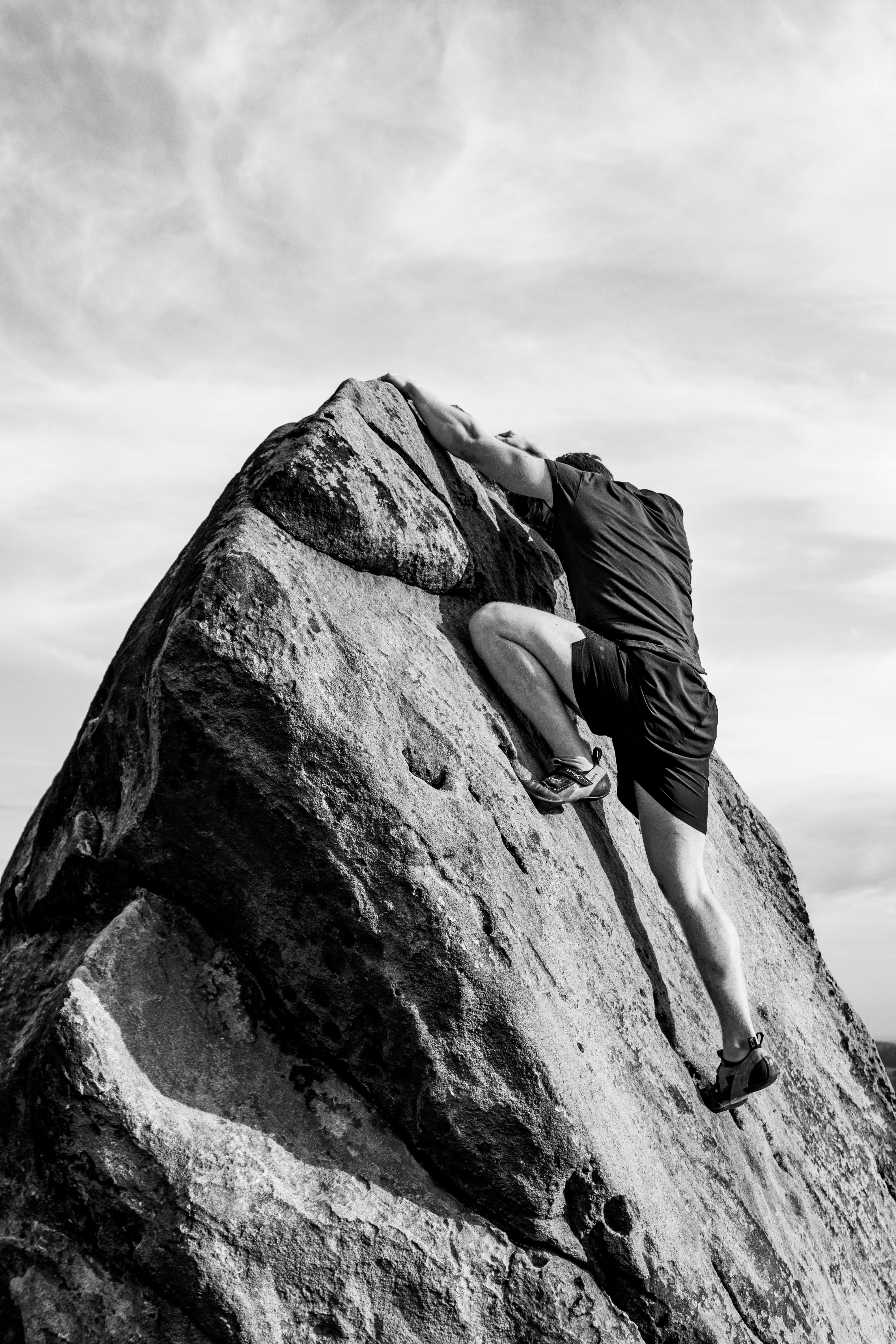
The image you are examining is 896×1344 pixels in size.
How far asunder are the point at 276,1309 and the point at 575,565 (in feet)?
13.6

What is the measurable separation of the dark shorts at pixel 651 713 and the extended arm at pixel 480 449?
3.42ft

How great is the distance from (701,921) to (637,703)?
1.24m

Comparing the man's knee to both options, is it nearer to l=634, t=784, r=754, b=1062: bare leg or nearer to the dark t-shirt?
the dark t-shirt

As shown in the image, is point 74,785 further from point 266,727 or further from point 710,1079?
point 710,1079

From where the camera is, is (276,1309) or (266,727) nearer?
(276,1309)

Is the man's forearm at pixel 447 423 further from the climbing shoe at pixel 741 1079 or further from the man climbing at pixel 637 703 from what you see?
the climbing shoe at pixel 741 1079

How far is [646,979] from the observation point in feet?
22.2

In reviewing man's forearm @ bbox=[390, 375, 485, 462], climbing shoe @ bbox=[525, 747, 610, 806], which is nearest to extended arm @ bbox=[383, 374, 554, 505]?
man's forearm @ bbox=[390, 375, 485, 462]

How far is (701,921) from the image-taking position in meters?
6.72

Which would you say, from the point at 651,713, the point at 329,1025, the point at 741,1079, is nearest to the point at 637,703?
the point at 651,713

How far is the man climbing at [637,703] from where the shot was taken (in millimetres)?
6672

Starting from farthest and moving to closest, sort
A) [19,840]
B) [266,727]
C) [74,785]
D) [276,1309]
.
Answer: [19,840] → [74,785] → [266,727] → [276,1309]

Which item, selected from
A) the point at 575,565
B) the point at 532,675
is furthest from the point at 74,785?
the point at 575,565

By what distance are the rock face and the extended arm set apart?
2.98ft
